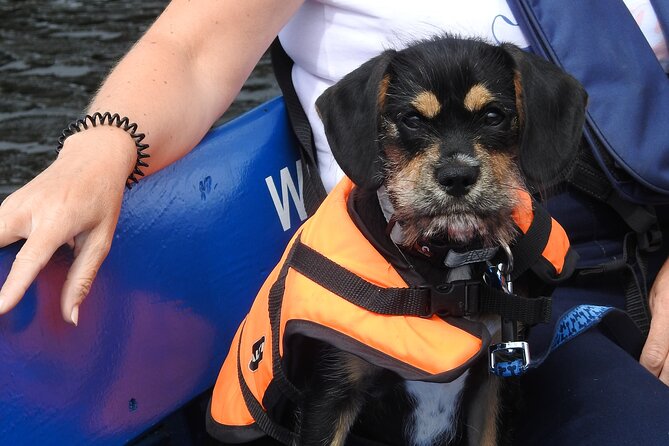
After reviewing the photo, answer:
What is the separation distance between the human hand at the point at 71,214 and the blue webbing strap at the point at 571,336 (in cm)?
88

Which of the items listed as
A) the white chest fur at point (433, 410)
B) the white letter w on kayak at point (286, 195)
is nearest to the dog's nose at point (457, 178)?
the white chest fur at point (433, 410)

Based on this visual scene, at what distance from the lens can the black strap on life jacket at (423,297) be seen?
1920 millimetres

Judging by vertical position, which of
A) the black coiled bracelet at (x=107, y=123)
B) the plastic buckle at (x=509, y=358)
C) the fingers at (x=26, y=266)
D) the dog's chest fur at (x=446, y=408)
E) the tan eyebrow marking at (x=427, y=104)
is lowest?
the dog's chest fur at (x=446, y=408)

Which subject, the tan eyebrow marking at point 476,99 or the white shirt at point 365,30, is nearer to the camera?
the tan eyebrow marking at point 476,99

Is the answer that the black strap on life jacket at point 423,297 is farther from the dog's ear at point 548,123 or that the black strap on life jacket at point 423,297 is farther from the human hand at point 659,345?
the human hand at point 659,345

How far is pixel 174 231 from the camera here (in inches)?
93.8

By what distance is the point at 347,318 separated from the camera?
6.28 ft

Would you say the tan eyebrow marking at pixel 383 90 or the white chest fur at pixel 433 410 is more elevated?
the tan eyebrow marking at pixel 383 90

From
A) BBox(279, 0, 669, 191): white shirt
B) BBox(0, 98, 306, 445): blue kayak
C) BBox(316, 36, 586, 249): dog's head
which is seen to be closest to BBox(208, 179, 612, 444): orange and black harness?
BBox(316, 36, 586, 249): dog's head

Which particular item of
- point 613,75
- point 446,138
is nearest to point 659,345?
point 613,75

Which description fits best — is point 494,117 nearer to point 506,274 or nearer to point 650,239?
point 506,274

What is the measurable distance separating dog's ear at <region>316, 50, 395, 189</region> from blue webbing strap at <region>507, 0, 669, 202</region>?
Answer: 1.96 feet

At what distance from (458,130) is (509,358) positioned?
514 mm

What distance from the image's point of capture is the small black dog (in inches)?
73.3
